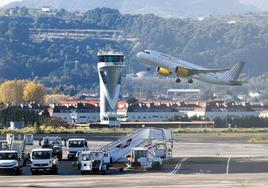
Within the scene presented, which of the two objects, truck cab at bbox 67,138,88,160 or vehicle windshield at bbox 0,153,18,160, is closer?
vehicle windshield at bbox 0,153,18,160

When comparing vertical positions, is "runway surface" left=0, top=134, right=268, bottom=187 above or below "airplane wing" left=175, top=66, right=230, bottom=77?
below

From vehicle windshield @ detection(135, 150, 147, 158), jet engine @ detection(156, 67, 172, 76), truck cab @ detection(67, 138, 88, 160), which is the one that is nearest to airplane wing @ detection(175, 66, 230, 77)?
jet engine @ detection(156, 67, 172, 76)

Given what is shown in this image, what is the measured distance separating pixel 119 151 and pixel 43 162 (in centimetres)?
1014

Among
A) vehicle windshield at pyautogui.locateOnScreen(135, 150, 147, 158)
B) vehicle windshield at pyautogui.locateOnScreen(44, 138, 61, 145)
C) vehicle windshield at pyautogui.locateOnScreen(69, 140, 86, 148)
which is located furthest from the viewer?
vehicle windshield at pyautogui.locateOnScreen(44, 138, 61, 145)

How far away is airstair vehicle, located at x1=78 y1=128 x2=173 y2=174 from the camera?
6316cm

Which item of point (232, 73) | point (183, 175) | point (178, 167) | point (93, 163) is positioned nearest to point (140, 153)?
point (178, 167)

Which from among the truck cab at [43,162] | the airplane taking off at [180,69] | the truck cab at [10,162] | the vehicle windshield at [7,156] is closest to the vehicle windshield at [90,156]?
the truck cab at [43,162]

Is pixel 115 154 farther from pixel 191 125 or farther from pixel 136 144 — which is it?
pixel 191 125

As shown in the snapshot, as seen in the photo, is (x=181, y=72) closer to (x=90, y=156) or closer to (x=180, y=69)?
(x=180, y=69)

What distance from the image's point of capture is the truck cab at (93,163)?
207ft

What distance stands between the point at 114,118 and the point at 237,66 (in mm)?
82623

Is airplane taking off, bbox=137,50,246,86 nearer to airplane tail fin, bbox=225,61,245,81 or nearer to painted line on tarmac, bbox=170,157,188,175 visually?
airplane tail fin, bbox=225,61,245,81

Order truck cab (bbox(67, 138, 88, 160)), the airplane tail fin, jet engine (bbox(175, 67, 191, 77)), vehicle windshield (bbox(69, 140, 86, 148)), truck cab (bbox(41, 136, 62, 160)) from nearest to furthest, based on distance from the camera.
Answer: truck cab (bbox(67, 138, 88, 160)), vehicle windshield (bbox(69, 140, 86, 148)), truck cab (bbox(41, 136, 62, 160)), jet engine (bbox(175, 67, 191, 77)), the airplane tail fin

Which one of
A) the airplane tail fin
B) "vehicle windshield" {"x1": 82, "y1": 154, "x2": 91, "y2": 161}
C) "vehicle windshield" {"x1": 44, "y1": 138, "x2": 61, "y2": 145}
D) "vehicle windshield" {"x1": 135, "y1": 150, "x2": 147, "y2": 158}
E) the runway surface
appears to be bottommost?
the runway surface
